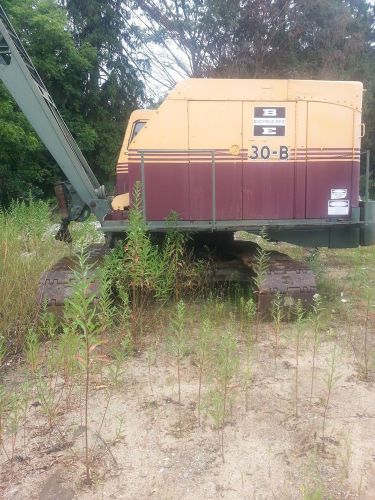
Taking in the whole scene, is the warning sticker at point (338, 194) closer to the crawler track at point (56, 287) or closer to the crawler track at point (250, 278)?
the crawler track at point (250, 278)

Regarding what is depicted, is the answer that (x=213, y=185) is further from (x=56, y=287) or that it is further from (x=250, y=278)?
(x=56, y=287)

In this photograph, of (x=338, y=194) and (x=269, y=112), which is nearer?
(x=269, y=112)

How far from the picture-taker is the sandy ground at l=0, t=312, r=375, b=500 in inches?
115

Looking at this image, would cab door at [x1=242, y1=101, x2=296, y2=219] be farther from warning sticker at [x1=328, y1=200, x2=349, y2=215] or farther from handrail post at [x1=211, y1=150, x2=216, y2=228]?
warning sticker at [x1=328, y1=200, x2=349, y2=215]

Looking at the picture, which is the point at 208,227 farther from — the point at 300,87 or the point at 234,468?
the point at 234,468

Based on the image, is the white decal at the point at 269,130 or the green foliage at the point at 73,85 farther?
the green foliage at the point at 73,85

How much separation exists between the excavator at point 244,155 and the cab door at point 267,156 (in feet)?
0.04

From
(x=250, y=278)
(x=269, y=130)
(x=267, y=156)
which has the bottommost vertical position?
(x=250, y=278)

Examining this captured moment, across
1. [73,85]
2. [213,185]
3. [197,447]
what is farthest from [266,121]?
[73,85]

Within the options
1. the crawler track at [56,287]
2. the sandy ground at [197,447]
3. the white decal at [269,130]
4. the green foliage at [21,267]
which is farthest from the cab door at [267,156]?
the green foliage at [21,267]

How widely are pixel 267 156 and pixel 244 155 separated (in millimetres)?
272

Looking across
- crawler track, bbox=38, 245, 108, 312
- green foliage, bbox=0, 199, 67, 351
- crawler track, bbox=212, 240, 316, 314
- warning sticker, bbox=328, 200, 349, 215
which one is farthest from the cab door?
green foliage, bbox=0, 199, 67, 351

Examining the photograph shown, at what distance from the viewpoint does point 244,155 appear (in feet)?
19.5

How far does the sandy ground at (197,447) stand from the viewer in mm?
2934
